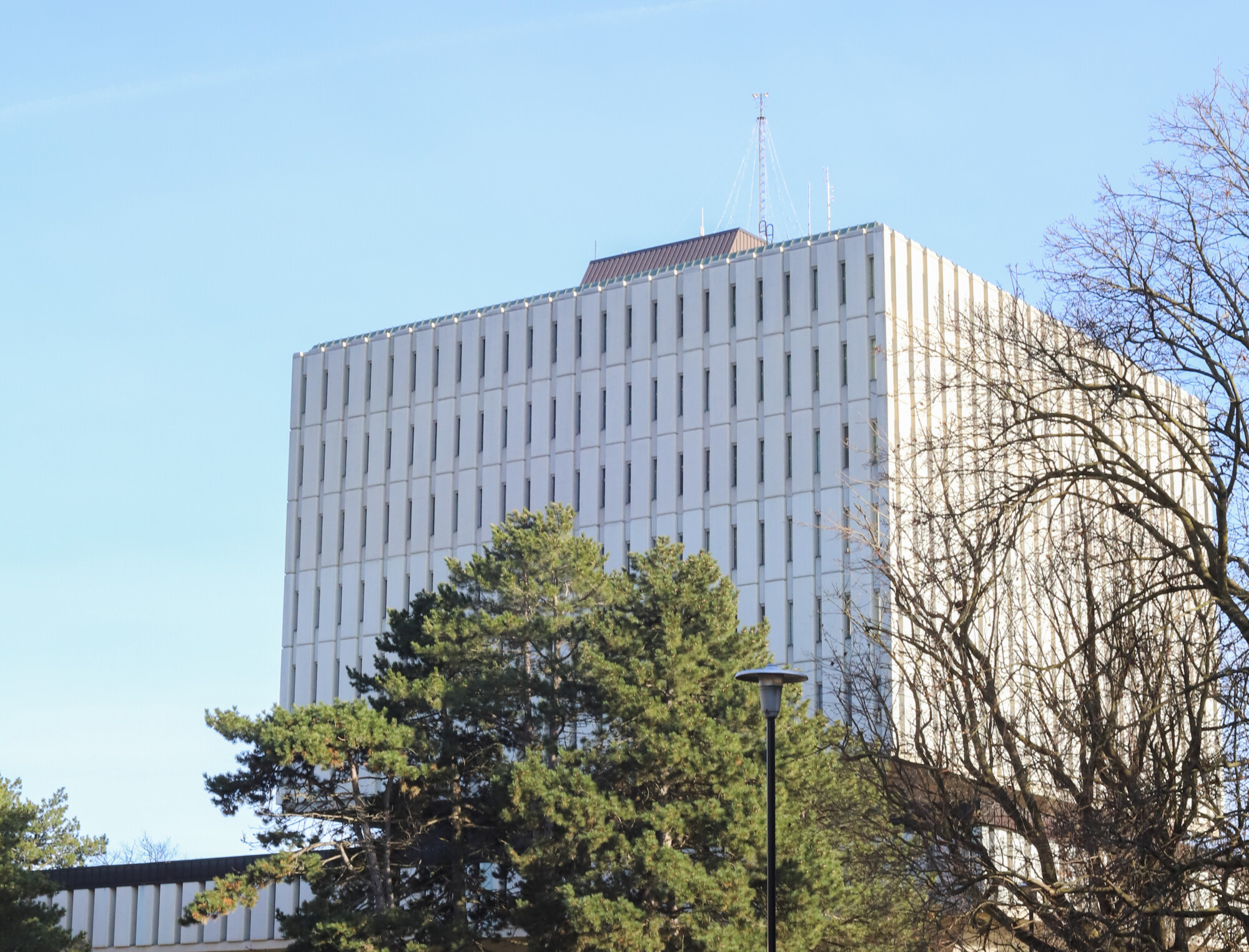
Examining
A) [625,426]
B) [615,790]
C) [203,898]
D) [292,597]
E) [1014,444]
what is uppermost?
[625,426]

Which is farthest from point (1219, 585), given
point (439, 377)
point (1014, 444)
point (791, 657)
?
point (439, 377)

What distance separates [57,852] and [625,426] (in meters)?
30.8

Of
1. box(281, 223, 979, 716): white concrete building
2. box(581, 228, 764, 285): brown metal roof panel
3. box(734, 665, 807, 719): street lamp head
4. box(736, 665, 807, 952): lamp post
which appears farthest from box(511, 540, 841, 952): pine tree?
box(581, 228, 764, 285): brown metal roof panel

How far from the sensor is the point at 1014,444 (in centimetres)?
1576

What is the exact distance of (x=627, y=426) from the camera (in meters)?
68.1

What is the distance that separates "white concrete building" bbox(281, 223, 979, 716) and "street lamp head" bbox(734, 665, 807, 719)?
34.4 metres

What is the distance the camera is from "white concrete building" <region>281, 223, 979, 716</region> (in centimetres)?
6278

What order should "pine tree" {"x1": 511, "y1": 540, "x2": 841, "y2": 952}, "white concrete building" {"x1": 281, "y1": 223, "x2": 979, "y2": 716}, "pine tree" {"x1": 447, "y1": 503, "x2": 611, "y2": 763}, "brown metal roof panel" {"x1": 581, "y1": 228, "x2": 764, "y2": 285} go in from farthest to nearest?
"brown metal roof panel" {"x1": 581, "y1": 228, "x2": 764, "y2": 285} < "white concrete building" {"x1": 281, "y1": 223, "x2": 979, "y2": 716} < "pine tree" {"x1": 447, "y1": 503, "x2": 611, "y2": 763} < "pine tree" {"x1": 511, "y1": 540, "x2": 841, "y2": 952}

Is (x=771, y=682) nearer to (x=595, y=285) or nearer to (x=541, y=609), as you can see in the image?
(x=541, y=609)

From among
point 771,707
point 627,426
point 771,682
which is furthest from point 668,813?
point 627,426

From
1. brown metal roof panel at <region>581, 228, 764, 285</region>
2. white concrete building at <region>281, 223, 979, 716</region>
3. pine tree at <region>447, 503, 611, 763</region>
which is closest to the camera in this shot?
pine tree at <region>447, 503, 611, 763</region>

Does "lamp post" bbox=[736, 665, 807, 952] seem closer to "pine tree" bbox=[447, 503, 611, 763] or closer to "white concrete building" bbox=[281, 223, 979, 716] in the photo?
"pine tree" bbox=[447, 503, 611, 763]

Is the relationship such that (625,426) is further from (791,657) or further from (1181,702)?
(1181,702)

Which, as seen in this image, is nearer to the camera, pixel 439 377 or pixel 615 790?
pixel 615 790
